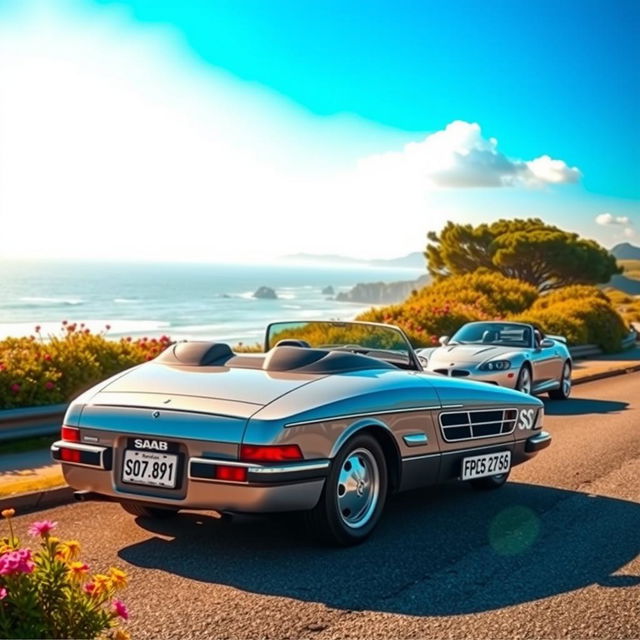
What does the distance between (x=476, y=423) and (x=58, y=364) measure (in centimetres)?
595

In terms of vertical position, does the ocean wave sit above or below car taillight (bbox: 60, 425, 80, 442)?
below

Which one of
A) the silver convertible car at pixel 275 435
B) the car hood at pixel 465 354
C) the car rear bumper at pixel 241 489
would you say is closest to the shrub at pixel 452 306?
the car hood at pixel 465 354

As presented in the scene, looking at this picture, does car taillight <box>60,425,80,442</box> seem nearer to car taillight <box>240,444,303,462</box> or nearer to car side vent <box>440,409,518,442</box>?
car taillight <box>240,444,303,462</box>

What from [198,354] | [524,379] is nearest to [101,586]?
[198,354]

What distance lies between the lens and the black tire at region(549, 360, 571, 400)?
594 inches

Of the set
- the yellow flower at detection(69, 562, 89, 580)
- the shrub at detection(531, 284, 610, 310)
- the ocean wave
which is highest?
the shrub at detection(531, 284, 610, 310)

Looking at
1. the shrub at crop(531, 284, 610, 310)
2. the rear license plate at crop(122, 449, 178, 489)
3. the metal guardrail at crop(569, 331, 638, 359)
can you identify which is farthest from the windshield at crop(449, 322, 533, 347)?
the shrub at crop(531, 284, 610, 310)

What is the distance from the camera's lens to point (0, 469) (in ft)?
26.6

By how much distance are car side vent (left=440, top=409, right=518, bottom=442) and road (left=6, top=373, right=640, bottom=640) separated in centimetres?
57

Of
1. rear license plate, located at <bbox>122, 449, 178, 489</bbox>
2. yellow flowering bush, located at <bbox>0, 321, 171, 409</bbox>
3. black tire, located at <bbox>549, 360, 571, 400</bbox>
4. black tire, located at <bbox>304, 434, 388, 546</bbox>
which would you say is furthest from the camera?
black tire, located at <bbox>549, 360, 571, 400</bbox>

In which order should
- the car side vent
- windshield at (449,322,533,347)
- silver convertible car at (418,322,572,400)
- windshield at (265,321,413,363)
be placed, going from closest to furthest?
the car side vent
windshield at (265,321,413,363)
silver convertible car at (418,322,572,400)
windshield at (449,322,533,347)

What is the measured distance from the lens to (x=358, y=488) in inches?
223

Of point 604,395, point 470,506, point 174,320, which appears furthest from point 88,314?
point 470,506

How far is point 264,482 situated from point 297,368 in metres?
1.15
